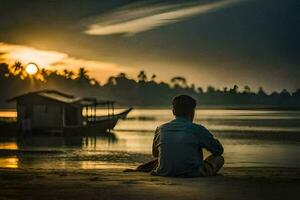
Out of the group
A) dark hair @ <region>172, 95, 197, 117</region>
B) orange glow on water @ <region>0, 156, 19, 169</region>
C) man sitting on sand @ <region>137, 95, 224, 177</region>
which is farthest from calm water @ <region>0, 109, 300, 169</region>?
dark hair @ <region>172, 95, 197, 117</region>

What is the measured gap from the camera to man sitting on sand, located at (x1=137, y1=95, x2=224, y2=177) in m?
6.93

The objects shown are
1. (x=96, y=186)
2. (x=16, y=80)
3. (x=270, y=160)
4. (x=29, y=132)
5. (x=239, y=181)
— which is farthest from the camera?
(x=16, y=80)

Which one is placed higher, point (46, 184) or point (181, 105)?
point (181, 105)

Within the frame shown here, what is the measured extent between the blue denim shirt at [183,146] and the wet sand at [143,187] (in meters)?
0.24

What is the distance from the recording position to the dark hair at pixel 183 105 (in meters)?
6.96

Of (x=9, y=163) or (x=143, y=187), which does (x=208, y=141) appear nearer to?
(x=143, y=187)

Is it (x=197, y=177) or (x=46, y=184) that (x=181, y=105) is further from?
(x=46, y=184)

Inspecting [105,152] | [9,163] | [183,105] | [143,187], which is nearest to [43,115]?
[105,152]

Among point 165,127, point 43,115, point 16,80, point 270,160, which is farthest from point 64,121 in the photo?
point 16,80

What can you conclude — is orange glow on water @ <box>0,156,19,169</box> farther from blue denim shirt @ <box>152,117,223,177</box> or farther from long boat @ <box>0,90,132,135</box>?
long boat @ <box>0,90,132,135</box>

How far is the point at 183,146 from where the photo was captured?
272 inches

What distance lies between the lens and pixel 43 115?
43.5m

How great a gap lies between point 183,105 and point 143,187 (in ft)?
4.66

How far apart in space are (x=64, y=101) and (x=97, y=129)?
649 cm
